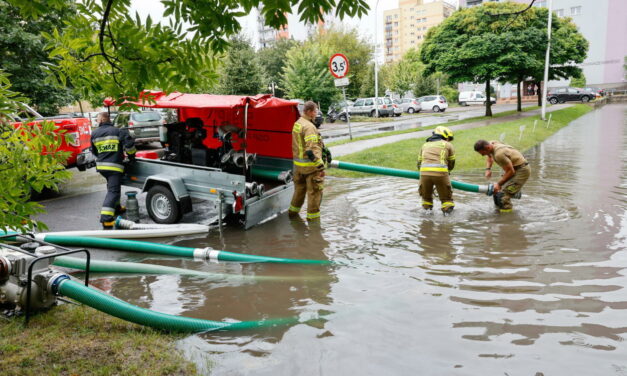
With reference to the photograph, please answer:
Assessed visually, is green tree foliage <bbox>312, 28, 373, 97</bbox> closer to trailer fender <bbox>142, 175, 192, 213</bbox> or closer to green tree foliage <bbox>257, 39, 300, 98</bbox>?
green tree foliage <bbox>257, 39, 300, 98</bbox>

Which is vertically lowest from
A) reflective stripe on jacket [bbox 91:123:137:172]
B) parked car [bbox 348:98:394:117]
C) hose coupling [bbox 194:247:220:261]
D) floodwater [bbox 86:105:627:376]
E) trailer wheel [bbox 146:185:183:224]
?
floodwater [bbox 86:105:627:376]

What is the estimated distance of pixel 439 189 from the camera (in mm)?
8008

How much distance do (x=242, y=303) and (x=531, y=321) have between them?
2.78m

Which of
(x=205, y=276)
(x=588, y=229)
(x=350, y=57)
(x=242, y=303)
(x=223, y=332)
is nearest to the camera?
(x=223, y=332)

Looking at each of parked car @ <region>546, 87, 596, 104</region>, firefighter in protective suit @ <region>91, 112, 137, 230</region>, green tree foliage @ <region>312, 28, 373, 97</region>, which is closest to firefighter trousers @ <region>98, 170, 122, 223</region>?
firefighter in protective suit @ <region>91, 112, 137, 230</region>

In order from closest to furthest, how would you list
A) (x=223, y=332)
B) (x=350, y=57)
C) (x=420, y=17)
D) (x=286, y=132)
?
(x=223, y=332), (x=286, y=132), (x=350, y=57), (x=420, y=17)

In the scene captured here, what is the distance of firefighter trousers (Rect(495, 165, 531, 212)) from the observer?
8.10 metres

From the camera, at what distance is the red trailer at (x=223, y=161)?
7.08 m

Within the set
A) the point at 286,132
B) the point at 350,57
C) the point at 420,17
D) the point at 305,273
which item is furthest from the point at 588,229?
the point at 420,17

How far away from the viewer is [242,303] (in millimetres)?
4840

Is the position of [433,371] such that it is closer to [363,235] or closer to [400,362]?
[400,362]

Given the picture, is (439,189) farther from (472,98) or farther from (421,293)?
(472,98)

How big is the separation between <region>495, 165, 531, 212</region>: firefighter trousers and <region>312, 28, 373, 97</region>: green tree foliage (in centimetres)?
3447

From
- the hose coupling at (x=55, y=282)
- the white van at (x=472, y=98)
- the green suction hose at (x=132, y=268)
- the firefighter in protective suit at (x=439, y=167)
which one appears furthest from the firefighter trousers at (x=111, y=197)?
the white van at (x=472, y=98)
